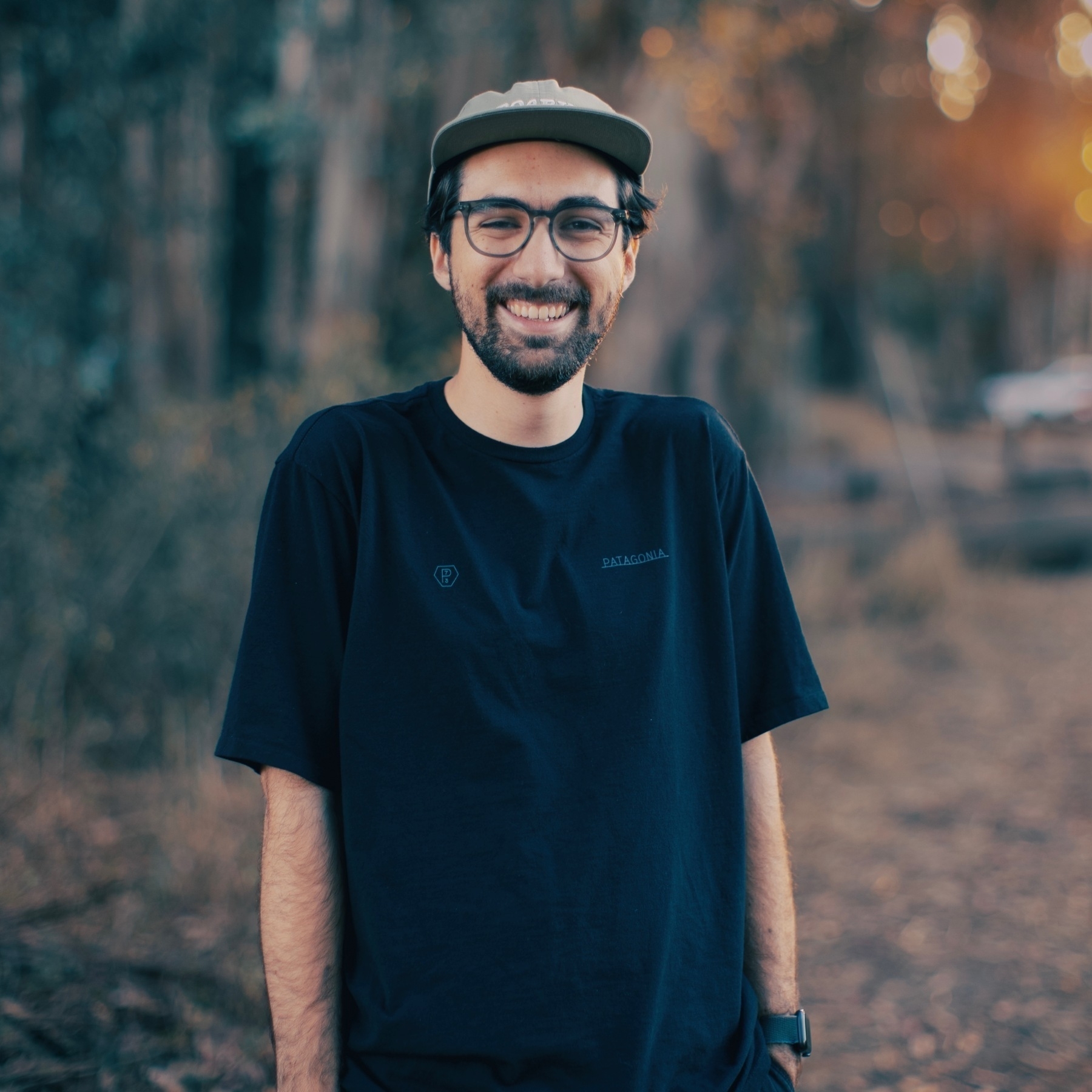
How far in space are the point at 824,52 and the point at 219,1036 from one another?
32.6ft

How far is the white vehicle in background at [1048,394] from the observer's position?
27.2 meters

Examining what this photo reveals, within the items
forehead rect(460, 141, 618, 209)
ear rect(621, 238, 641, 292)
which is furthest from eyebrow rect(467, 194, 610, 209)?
ear rect(621, 238, 641, 292)

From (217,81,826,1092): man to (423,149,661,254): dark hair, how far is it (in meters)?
0.01

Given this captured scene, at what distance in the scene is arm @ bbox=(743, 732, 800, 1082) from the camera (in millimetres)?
1977

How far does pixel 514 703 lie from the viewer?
66.2 inches

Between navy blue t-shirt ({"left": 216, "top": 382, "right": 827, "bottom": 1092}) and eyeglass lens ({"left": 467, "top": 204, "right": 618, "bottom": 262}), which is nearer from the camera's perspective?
navy blue t-shirt ({"left": 216, "top": 382, "right": 827, "bottom": 1092})

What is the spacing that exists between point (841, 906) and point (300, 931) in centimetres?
365

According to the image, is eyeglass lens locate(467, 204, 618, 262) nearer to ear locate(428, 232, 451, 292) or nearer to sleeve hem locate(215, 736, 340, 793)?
ear locate(428, 232, 451, 292)

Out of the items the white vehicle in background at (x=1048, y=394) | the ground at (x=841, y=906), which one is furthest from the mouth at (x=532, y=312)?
the white vehicle in background at (x=1048, y=394)

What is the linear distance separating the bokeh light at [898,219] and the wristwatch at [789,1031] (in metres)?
35.6

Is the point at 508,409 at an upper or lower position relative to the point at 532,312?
lower

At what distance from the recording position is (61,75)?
6.84m

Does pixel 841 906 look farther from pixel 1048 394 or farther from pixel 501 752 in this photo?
pixel 1048 394

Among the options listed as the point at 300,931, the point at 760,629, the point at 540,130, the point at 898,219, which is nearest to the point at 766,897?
the point at 760,629
